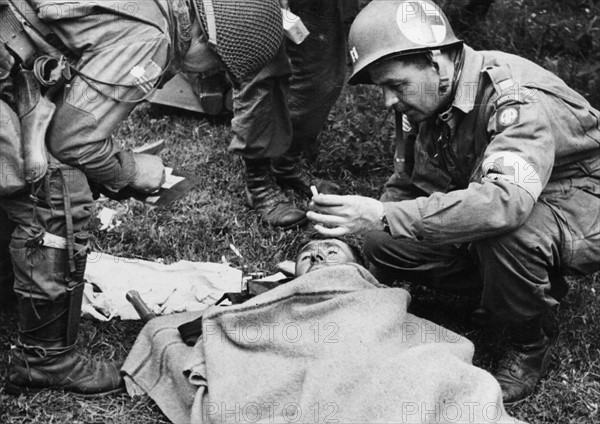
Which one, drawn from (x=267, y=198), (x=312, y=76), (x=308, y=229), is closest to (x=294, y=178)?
(x=267, y=198)

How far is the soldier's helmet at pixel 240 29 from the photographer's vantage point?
3988 millimetres

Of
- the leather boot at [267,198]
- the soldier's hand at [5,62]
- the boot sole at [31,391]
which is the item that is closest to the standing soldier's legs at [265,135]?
the leather boot at [267,198]

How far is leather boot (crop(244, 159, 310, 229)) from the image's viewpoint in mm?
5723

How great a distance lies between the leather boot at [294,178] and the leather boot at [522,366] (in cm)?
192

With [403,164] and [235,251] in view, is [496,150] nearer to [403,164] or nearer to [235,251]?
[403,164]

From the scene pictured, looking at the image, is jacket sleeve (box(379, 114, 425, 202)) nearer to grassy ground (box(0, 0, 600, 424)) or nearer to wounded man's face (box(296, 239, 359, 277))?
wounded man's face (box(296, 239, 359, 277))

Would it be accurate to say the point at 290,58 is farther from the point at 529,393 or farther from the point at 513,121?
the point at 529,393

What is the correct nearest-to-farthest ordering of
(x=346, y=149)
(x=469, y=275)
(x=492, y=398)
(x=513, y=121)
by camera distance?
(x=492, y=398) < (x=513, y=121) < (x=469, y=275) < (x=346, y=149)

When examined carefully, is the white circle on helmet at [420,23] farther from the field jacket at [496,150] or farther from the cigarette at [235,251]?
the cigarette at [235,251]

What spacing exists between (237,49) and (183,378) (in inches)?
58.8

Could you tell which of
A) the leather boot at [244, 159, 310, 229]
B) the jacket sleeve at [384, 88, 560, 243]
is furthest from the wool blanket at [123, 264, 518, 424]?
the leather boot at [244, 159, 310, 229]

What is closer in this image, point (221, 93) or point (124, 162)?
point (124, 162)

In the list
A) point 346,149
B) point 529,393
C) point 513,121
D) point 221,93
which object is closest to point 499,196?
point 513,121

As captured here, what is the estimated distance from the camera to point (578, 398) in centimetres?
442
